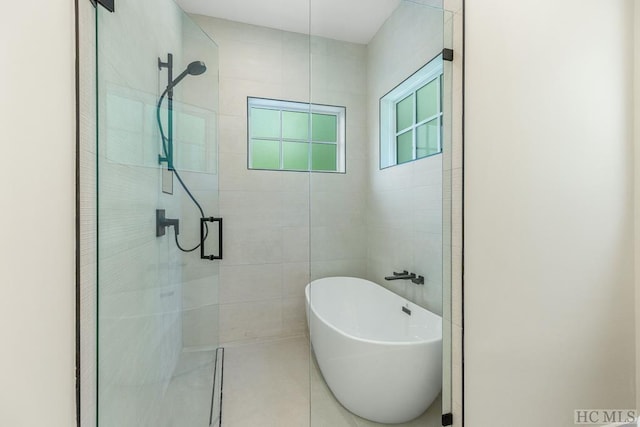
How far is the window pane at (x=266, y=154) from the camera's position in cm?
253

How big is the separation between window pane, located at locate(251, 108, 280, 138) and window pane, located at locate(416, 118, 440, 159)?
134 centimetres

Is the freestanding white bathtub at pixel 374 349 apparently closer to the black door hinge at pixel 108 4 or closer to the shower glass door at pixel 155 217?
the shower glass door at pixel 155 217

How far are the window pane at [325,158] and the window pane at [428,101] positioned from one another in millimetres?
526

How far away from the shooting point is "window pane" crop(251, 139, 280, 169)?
2.53 metres

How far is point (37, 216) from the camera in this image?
0.64 metres

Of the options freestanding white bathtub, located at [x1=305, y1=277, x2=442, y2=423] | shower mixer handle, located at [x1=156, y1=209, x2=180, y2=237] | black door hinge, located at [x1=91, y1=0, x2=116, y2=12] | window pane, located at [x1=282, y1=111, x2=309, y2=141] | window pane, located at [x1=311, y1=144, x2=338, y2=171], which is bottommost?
freestanding white bathtub, located at [x1=305, y1=277, x2=442, y2=423]

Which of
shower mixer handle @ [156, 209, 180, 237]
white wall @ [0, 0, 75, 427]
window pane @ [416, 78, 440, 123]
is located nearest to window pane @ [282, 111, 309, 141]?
window pane @ [416, 78, 440, 123]

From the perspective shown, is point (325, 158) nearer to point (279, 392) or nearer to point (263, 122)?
point (263, 122)

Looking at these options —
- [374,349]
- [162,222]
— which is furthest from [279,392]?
[162,222]

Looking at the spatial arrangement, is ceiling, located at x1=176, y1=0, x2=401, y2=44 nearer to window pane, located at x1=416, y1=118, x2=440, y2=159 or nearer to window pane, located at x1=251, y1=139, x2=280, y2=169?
window pane, located at x1=416, y1=118, x2=440, y2=159

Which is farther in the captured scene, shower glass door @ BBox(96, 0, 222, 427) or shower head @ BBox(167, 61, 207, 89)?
shower head @ BBox(167, 61, 207, 89)

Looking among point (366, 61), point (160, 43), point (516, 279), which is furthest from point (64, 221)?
point (366, 61)

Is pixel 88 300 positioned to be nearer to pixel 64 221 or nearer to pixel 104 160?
pixel 64 221

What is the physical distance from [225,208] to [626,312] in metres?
2.58
